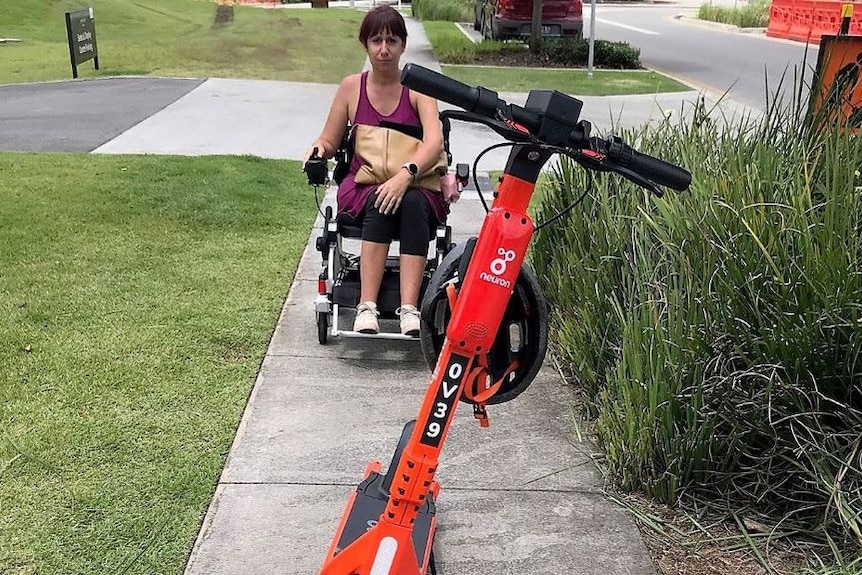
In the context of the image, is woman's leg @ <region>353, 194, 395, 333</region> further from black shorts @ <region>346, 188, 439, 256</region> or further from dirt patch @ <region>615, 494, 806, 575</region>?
dirt patch @ <region>615, 494, 806, 575</region>

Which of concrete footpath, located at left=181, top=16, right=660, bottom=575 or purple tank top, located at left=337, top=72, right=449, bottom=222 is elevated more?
purple tank top, located at left=337, top=72, right=449, bottom=222

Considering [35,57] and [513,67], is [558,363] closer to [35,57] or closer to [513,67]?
[513,67]

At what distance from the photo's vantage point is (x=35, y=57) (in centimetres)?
1461

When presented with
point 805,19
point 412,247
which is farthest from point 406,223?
point 805,19

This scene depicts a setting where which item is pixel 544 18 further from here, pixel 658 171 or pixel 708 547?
pixel 658 171

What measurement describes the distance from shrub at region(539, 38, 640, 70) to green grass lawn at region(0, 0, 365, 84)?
11.9ft

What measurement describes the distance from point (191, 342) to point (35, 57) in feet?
41.8

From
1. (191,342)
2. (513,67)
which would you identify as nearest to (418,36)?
(513,67)

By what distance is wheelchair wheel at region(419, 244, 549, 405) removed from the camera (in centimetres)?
198

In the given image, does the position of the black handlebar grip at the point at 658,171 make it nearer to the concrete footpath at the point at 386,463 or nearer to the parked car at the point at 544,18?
the concrete footpath at the point at 386,463

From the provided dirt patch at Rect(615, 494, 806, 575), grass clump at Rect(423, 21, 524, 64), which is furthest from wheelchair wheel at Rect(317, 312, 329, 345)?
grass clump at Rect(423, 21, 524, 64)

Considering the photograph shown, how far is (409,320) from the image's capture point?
12.5 feet

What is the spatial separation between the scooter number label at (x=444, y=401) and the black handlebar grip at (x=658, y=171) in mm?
549

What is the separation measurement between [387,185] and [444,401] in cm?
196
